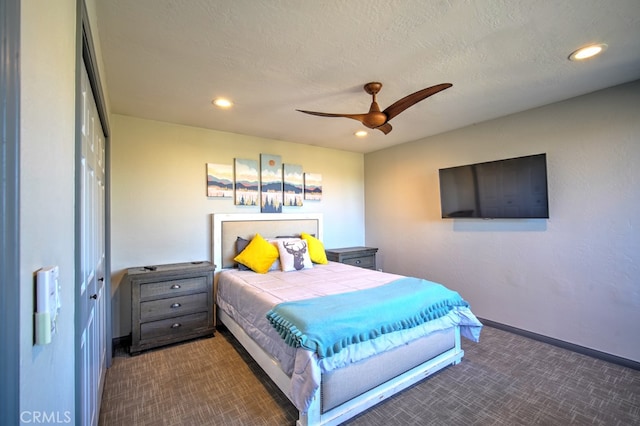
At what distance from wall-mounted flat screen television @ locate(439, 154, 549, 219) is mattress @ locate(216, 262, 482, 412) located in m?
1.36

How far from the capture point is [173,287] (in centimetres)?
314

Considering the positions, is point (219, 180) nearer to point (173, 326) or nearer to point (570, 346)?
point (173, 326)

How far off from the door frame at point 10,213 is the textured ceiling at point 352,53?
140 centimetres

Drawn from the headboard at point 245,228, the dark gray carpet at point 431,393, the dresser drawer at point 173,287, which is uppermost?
the headboard at point 245,228

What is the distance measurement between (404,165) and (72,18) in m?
4.18

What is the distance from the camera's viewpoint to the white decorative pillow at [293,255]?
143 inches

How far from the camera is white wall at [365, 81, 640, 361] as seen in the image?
103 inches

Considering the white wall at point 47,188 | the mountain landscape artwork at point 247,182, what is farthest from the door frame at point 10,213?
the mountain landscape artwork at point 247,182

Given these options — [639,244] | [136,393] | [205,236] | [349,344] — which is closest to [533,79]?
[639,244]

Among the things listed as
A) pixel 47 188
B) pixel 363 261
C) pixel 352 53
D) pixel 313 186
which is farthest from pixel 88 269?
pixel 363 261

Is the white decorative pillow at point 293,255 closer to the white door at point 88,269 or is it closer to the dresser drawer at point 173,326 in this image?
the dresser drawer at point 173,326

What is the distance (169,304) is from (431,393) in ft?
8.86

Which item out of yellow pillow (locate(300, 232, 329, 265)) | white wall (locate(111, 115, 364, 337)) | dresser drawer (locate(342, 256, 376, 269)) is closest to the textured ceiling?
white wall (locate(111, 115, 364, 337))

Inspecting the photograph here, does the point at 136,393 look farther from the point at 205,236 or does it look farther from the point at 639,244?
the point at 639,244
